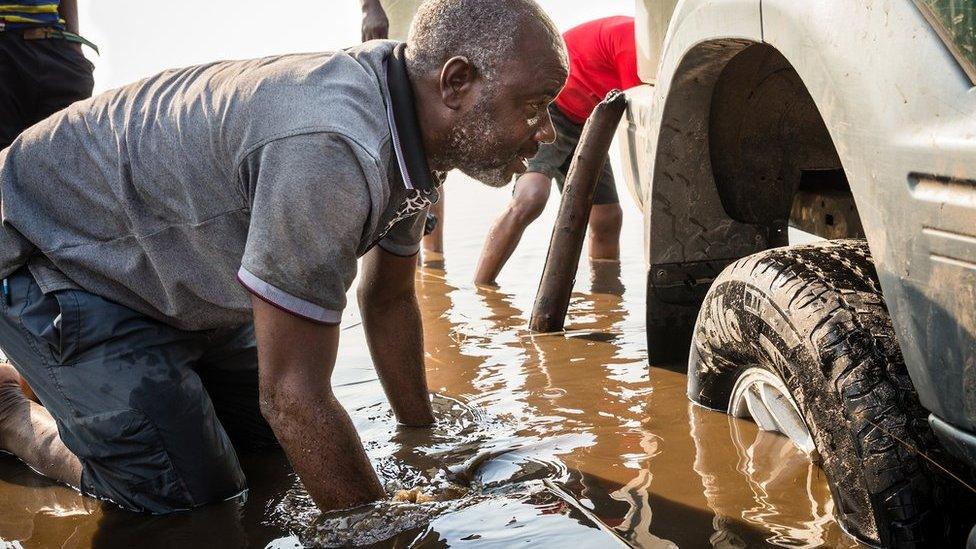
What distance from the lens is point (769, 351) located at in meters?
2.30

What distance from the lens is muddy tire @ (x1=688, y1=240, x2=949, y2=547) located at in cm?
192

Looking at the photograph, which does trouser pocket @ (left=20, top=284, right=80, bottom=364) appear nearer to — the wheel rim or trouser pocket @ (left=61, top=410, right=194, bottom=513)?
trouser pocket @ (left=61, top=410, right=194, bottom=513)

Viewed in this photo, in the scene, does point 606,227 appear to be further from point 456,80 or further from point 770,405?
point 456,80

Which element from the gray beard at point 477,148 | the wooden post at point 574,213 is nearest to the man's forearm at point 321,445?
the gray beard at point 477,148

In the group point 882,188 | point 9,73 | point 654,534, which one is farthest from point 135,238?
point 9,73

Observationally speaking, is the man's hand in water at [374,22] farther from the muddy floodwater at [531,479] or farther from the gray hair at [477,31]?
the gray hair at [477,31]

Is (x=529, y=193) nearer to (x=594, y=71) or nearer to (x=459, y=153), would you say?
(x=594, y=71)

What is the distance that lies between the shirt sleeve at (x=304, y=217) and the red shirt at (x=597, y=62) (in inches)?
137

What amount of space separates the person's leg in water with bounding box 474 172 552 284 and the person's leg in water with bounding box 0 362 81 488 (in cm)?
301

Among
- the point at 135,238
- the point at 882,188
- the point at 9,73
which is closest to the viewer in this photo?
the point at 882,188

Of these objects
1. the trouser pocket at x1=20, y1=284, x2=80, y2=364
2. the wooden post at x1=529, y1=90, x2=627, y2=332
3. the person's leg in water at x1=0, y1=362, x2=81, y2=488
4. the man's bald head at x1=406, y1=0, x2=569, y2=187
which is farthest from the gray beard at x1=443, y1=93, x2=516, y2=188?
the wooden post at x1=529, y1=90, x2=627, y2=332

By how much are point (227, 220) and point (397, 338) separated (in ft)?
3.00

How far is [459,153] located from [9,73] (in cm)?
249

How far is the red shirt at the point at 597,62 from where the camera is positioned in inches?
213
